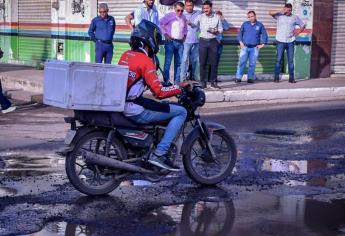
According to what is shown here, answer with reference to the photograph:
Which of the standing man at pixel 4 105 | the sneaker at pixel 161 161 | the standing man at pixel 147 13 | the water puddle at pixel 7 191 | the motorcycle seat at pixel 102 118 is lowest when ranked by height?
the water puddle at pixel 7 191

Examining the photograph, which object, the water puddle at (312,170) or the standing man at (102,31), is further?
the standing man at (102,31)

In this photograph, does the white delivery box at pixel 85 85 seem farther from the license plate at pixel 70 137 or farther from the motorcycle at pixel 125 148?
the license plate at pixel 70 137

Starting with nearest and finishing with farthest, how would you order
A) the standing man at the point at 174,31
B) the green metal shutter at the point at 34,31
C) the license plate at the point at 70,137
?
the license plate at the point at 70,137, the standing man at the point at 174,31, the green metal shutter at the point at 34,31

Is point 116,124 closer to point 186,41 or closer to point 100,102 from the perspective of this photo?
point 100,102

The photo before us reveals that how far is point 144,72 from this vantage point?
23.9ft

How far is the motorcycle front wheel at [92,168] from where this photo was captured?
7.20 m

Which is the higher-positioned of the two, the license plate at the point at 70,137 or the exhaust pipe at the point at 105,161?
the license plate at the point at 70,137

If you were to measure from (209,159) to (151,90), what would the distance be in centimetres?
119

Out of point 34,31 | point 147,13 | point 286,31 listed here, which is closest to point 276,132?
point 147,13

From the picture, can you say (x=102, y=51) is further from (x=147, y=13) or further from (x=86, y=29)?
(x=86, y=29)

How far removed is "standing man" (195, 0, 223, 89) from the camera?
1588 cm

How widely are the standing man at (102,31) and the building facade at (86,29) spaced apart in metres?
1.71

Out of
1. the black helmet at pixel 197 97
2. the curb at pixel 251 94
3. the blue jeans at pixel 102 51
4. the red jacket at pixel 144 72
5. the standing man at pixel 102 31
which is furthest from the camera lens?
the blue jeans at pixel 102 51

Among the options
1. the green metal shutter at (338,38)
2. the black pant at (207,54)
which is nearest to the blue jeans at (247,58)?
the black pant at (207,54)
